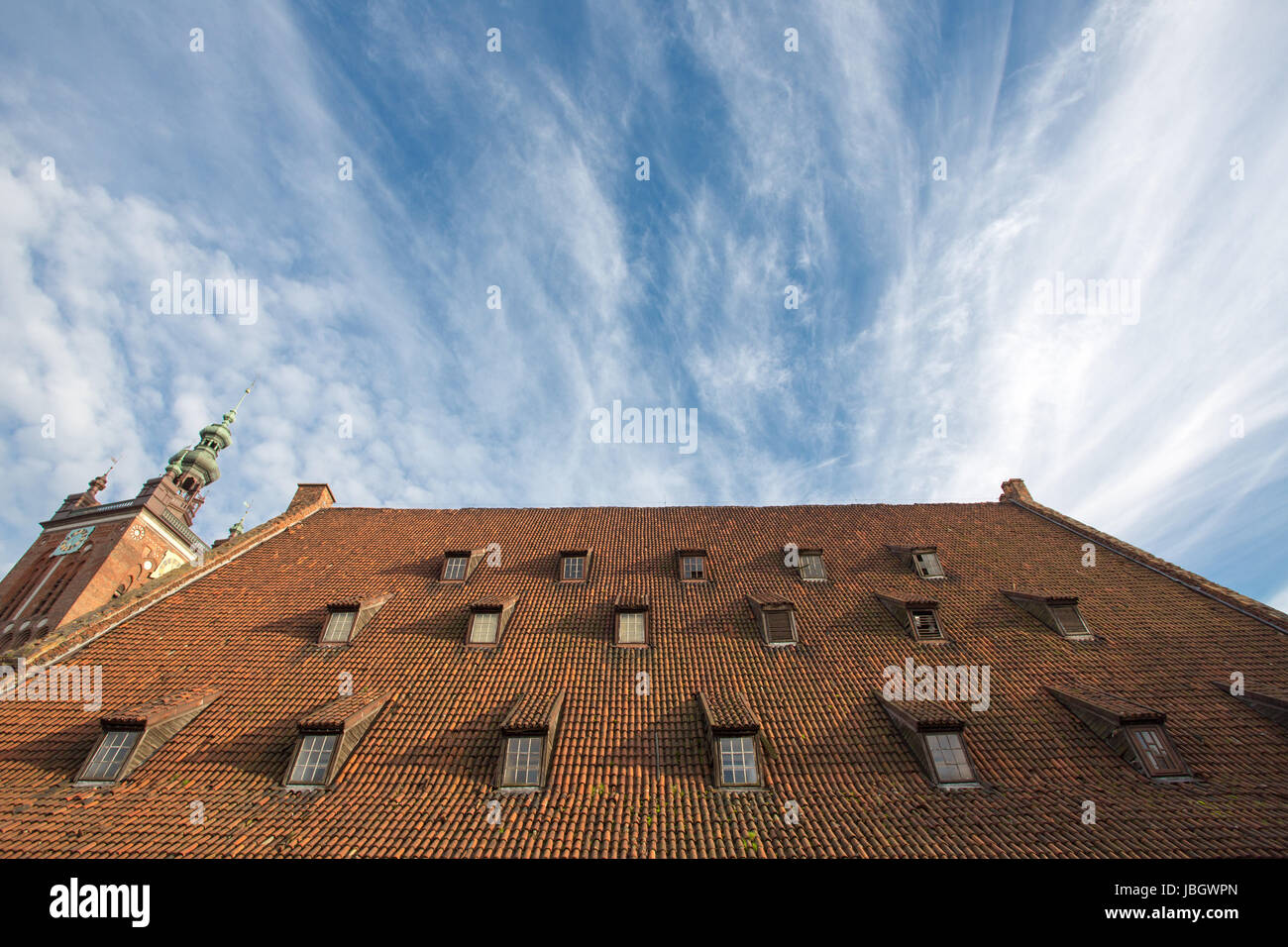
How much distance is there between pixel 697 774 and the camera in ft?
34.0

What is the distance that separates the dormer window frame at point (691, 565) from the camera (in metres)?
16.6

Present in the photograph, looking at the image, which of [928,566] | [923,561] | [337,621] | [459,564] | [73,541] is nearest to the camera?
[337,621]

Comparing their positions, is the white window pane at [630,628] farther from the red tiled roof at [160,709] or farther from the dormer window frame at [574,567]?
the red tiled roof at [160,709]

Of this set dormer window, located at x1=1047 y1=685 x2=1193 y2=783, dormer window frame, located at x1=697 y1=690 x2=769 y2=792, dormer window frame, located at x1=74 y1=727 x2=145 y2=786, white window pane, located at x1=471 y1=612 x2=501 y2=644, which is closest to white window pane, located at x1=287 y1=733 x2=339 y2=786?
dormer window frame, located at x1=74 y1=727 x2=145 y2=786

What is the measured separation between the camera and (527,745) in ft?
35.3

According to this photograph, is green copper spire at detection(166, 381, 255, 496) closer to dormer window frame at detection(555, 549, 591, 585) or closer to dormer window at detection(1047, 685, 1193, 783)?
dormer window frame at detection(555, 549, 591, 585)

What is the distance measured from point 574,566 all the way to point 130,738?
1039cm

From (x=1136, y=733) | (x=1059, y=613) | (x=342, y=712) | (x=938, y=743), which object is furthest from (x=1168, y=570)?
(x=342, y=712)

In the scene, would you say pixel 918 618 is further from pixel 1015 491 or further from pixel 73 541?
pixel 73 541

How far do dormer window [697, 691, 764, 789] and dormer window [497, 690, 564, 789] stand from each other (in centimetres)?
311

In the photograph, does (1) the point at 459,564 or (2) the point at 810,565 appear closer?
(2) the point at 810,565

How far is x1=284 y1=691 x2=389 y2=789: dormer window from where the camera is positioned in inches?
412

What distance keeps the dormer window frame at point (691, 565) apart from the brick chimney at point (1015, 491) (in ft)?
44.1
